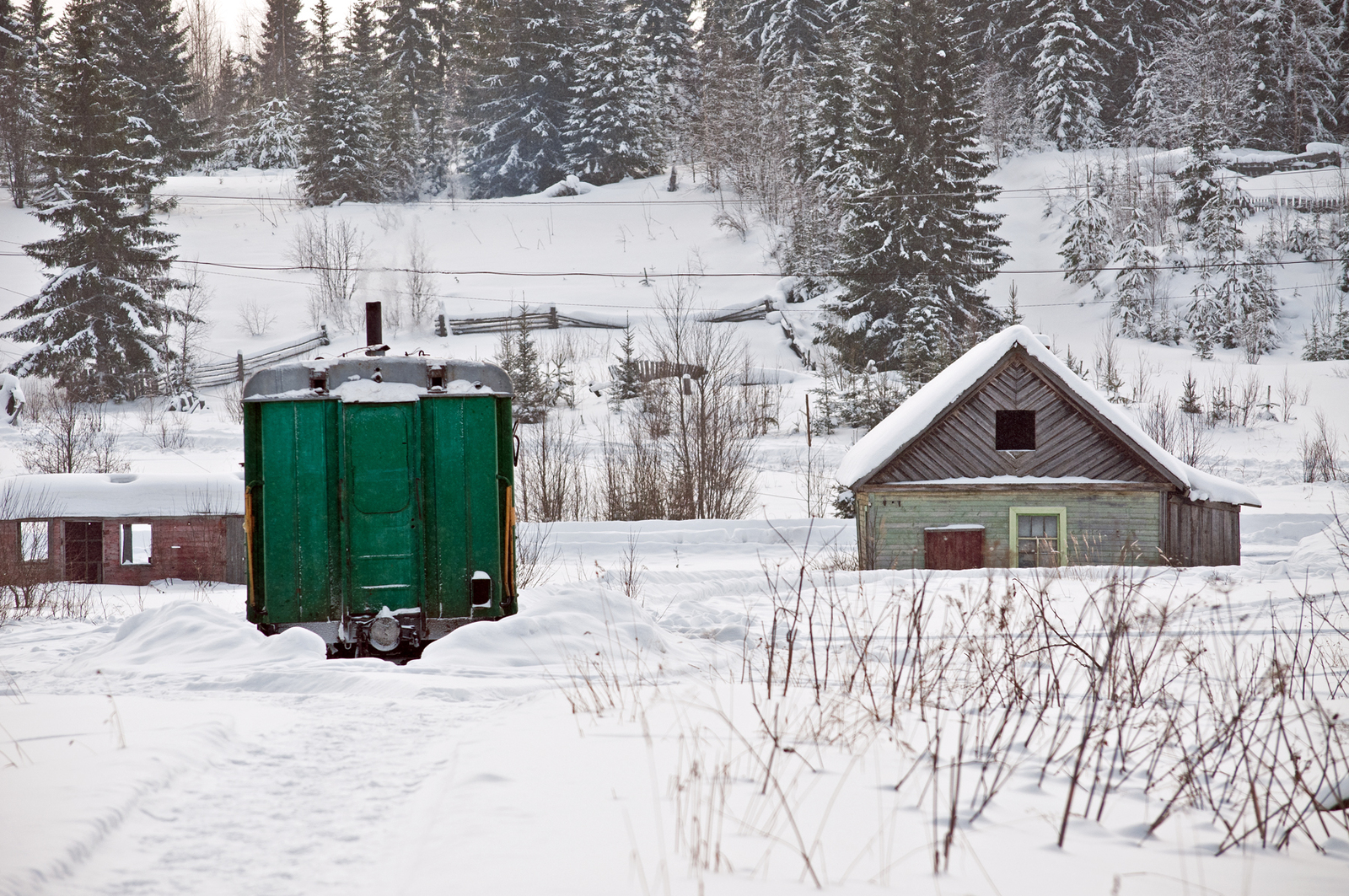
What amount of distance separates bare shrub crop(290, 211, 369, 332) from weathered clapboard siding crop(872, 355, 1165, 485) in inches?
1176

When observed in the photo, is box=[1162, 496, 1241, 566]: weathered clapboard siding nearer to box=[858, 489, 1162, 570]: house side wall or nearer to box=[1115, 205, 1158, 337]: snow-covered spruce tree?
box=[858, 489, 1162, 570]: house side wall

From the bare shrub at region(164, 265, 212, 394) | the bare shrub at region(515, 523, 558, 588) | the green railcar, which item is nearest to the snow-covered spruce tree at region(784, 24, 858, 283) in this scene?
the bare shrub at region(515, 523, 558, 588)

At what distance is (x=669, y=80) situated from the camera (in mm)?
62000

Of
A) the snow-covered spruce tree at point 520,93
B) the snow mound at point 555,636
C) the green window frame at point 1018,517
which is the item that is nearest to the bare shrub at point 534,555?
the snow mound at point 555,636

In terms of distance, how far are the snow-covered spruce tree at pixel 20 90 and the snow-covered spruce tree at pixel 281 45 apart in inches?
643

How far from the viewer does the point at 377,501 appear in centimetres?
785

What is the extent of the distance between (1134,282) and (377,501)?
41393 millimetres

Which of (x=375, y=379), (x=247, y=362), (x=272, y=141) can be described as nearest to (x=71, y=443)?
(x=247, y=362)

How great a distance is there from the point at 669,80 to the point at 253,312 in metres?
33.3

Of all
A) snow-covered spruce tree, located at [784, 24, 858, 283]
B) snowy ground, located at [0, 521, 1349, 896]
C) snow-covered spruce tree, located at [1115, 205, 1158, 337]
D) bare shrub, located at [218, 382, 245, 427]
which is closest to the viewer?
snowy ground, located at [0, 521, 1349, 896]

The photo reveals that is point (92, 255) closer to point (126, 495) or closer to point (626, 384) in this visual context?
point (126, 495)

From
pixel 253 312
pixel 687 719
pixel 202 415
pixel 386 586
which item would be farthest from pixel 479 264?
pixel 687 719

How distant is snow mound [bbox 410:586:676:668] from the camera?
7.32 m

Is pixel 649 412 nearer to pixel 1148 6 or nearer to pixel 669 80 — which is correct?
pixel 669 80
